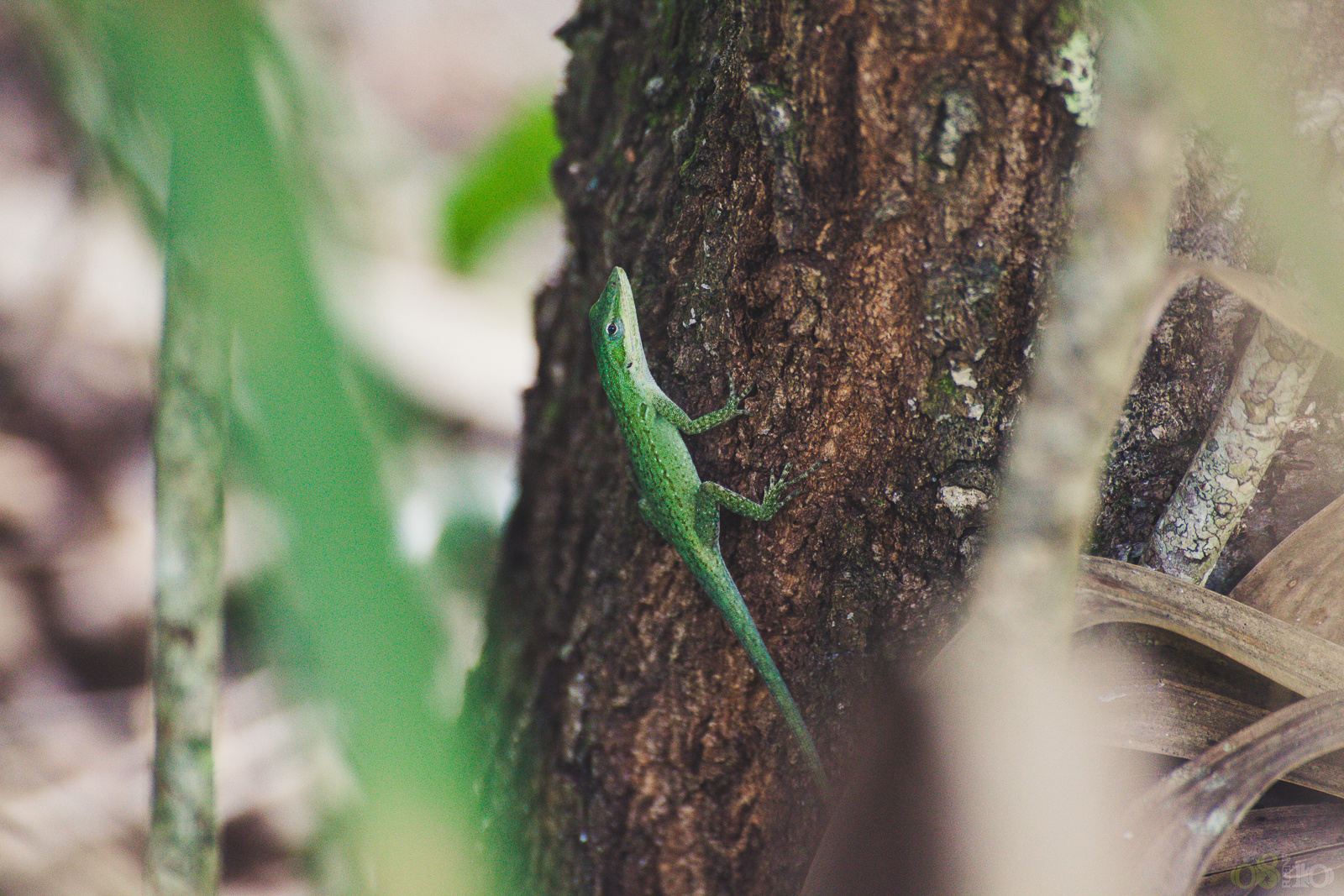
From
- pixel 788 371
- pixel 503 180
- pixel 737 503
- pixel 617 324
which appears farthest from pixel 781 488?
pixel 503 180

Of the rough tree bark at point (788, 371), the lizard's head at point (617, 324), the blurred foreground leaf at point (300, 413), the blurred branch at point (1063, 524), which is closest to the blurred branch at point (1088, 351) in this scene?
the blurred branch at point (1063, 524)

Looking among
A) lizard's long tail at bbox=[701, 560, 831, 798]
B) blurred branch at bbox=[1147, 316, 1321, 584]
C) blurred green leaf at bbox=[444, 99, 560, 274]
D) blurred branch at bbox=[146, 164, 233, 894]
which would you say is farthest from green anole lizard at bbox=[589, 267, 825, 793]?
blurred green leaf at bbox=[444, 99, 560, 274]

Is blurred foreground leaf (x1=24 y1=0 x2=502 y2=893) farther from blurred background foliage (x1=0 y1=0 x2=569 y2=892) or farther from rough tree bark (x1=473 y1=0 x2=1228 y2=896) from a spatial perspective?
rough tree bark (x1=473 y1=0 x2=1228 y2=896)

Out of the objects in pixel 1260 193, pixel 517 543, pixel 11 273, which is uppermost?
pixel 11 273

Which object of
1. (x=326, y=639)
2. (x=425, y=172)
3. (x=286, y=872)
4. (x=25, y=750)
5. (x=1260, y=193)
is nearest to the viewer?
(x=326, y=639)

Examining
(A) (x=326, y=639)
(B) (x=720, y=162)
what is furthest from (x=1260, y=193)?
(B) (x=720, y=162)

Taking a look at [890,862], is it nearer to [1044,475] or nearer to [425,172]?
[1044,475]

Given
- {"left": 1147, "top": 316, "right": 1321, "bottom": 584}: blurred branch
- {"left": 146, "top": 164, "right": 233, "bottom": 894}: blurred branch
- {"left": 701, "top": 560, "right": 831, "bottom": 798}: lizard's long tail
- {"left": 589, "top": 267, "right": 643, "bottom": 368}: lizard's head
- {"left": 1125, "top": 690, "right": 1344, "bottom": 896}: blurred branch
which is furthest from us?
{"left": 589, "top": 267, "right": 643, "bottom": 368}: lizard's head
